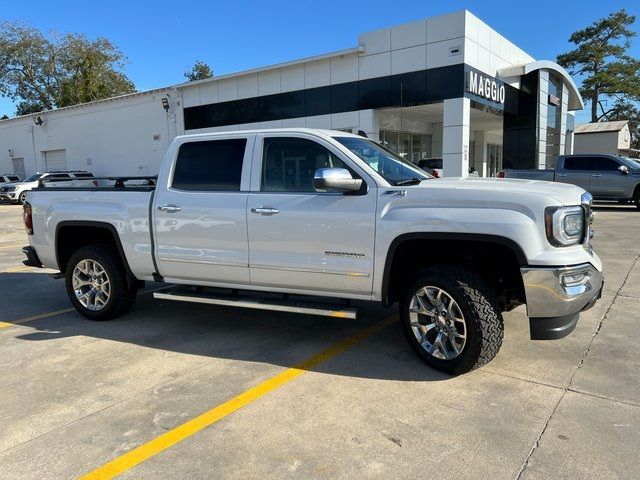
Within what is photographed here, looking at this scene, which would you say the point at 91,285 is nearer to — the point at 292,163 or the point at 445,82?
the point at 292,163

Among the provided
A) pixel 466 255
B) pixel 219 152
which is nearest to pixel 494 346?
pixel 466 255

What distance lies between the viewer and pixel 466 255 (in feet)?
14.0

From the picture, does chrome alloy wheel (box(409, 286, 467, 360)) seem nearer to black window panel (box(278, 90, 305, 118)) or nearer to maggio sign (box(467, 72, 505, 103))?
maggio sign (box(467, 72, 505, 103))

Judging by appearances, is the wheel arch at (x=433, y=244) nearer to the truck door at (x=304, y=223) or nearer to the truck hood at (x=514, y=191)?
the truck door at (x=304, y=223)

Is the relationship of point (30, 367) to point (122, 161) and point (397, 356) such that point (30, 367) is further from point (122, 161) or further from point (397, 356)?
point (122, 161)

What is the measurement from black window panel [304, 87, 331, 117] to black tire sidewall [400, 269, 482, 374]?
1872 cm

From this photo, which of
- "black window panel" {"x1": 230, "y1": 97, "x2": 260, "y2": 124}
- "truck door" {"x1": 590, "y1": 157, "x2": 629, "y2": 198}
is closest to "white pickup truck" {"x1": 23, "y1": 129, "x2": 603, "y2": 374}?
"truck door" {"x1": 590, "y1": 157, "x2": 629, "y2": 198}

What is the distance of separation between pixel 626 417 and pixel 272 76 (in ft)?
71.5

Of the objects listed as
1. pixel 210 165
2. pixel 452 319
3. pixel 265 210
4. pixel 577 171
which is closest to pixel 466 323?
pixel 452 319

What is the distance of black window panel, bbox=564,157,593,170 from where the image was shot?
1803 centimetres

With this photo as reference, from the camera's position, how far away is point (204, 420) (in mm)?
3451

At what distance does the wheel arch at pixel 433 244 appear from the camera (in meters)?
3.76

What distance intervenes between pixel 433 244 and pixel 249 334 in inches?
84.1

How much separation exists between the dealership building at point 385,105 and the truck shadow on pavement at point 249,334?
49.4 ft
